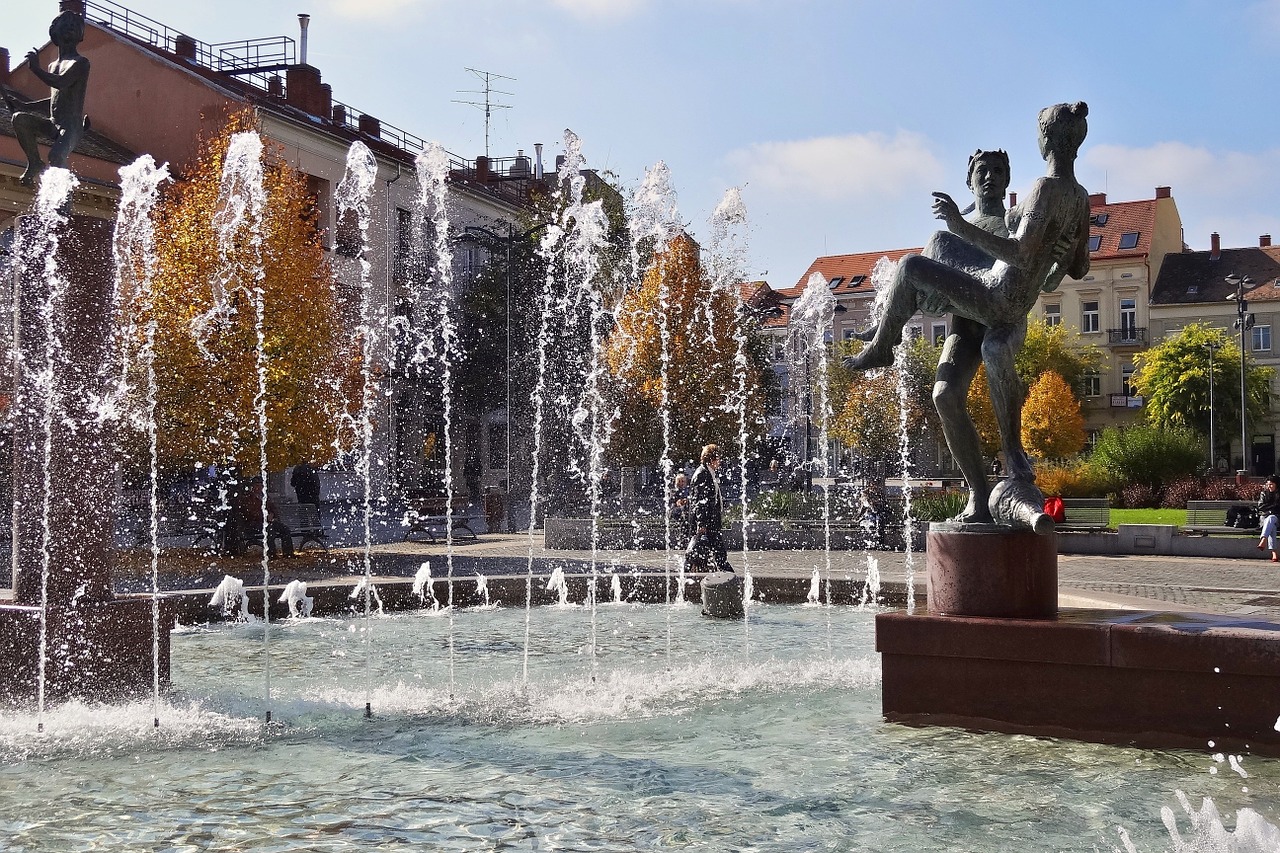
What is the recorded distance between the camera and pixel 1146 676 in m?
4.82

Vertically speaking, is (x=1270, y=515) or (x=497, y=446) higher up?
(x=497, y=446)

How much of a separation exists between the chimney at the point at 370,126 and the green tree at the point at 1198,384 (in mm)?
31534

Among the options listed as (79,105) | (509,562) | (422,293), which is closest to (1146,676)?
(79,105)

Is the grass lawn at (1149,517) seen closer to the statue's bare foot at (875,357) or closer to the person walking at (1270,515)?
the person walking at (1270,515)

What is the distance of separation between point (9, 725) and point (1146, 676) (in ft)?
16.9

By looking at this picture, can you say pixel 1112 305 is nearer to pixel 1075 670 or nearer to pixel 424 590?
pixel 424 590

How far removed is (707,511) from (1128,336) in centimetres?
5574

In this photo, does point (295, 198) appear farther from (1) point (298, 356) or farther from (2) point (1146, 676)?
(2) point (1146, 676)

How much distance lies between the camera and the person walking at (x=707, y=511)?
→ 11.5 meters

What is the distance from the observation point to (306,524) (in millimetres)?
20797

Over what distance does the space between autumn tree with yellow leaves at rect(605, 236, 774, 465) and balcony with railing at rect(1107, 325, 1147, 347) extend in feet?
119

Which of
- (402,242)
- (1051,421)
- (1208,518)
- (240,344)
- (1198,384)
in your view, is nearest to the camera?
(240,344)

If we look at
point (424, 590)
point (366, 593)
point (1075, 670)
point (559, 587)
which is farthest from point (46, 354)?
point (559, 587)

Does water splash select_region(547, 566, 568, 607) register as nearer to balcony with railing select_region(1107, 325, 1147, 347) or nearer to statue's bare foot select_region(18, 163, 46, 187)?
statue's bare foot select_region(18, 163, 46, 187)
